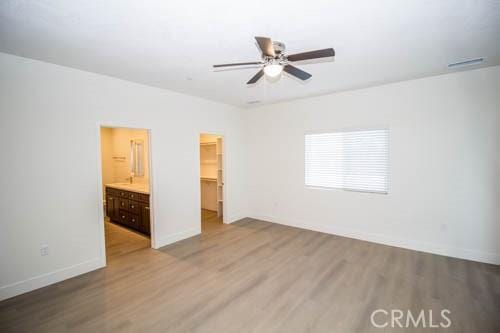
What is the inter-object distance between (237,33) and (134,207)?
13.6 ft

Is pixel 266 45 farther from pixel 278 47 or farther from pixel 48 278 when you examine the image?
pixel 48 278

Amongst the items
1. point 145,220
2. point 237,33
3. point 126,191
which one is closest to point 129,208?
point 126,191

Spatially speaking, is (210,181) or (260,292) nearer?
(260,292)

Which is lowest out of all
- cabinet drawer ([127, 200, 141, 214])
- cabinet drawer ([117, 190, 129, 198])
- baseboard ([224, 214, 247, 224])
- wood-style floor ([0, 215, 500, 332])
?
wood-style floor ([0, 215, 500, 332])

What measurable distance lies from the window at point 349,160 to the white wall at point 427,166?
136mm

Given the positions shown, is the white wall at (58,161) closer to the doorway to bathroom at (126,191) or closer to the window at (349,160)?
the doorway to bathroom at (126,191)

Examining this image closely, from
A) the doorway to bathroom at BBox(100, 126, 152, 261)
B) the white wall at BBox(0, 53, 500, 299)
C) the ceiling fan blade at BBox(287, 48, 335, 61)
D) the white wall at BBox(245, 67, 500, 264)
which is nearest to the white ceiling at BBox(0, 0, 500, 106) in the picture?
the ceiling fan blade at BBox(287, 48, 335, 61)

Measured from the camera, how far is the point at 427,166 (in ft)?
12.3

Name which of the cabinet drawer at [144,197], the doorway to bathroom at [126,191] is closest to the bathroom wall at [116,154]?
the doorway to bathroom at [126,191]

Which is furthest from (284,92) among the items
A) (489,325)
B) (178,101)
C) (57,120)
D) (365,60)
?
(489,325)

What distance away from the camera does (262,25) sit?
2.13 metres

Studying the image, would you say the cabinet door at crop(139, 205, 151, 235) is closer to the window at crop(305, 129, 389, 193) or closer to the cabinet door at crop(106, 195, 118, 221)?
the cabinet door at crop(106, 195, 118, 221)

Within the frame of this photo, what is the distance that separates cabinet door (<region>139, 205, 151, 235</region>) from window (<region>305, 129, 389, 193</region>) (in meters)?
3.45

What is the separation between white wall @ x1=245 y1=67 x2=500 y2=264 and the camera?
3.35 meters
